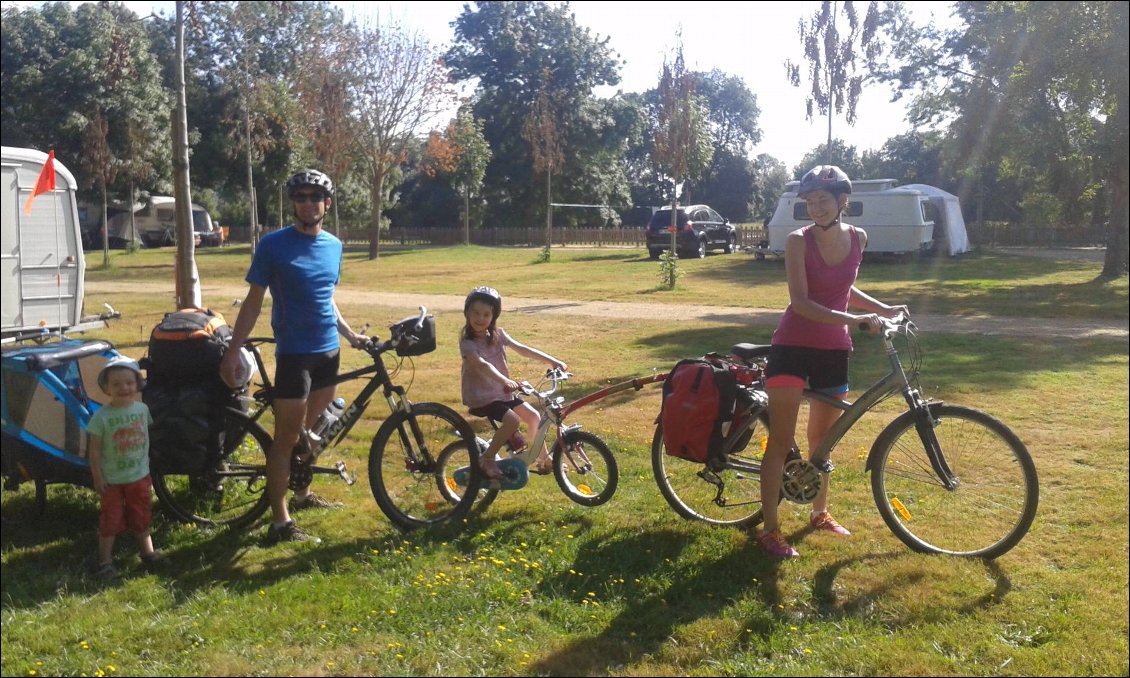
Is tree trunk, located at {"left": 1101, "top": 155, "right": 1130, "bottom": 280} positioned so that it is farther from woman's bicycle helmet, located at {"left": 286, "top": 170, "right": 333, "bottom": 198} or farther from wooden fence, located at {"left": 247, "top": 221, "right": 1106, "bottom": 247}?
woman's bicycle helmet, located at {"left": 286, "top": 170, "right": 333, "bottom": 198}

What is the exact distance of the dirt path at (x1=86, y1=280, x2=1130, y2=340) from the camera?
12906 millimetres

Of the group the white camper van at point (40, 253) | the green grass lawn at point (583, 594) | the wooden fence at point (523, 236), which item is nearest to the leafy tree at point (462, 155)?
the wooden fence at point (523, 236)

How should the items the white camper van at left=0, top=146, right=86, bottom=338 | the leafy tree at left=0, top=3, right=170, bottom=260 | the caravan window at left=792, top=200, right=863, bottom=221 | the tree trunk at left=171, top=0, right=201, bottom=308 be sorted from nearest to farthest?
the tree trunk at left=171, top=0, right=201, bottom=308, the white camper van at left=0, top=146, right=86, bottom=338, the leafy tree at left=0, top=3, right=170, bottom=260, the caravan window at left=792, top=200, right=863, bottom=221

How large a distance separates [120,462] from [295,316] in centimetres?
104

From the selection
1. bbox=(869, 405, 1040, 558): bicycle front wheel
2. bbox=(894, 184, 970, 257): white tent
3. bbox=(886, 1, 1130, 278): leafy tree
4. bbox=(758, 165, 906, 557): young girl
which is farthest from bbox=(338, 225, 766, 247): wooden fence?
bbox=(758, 165, 906, 557): young girl

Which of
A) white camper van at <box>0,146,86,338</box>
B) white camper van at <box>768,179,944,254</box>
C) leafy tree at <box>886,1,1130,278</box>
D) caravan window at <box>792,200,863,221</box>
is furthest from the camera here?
white camper van at <box>768,179,944,254</box>

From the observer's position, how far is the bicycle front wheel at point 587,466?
18.1 feet

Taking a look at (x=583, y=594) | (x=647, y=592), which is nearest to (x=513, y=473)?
(x=583, y=594)

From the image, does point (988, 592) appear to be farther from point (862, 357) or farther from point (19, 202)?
point (19, 202)

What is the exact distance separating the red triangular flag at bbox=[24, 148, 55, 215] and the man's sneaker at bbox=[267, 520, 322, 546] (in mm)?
5153

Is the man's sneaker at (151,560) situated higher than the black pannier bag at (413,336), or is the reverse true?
the black pannier bag at (413,336)

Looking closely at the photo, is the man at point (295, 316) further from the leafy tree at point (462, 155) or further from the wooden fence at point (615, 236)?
the leafy tree at point (462, 155)

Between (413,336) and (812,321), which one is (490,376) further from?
(812,321)

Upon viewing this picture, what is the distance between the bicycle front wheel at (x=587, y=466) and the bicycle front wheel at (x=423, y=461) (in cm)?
49
